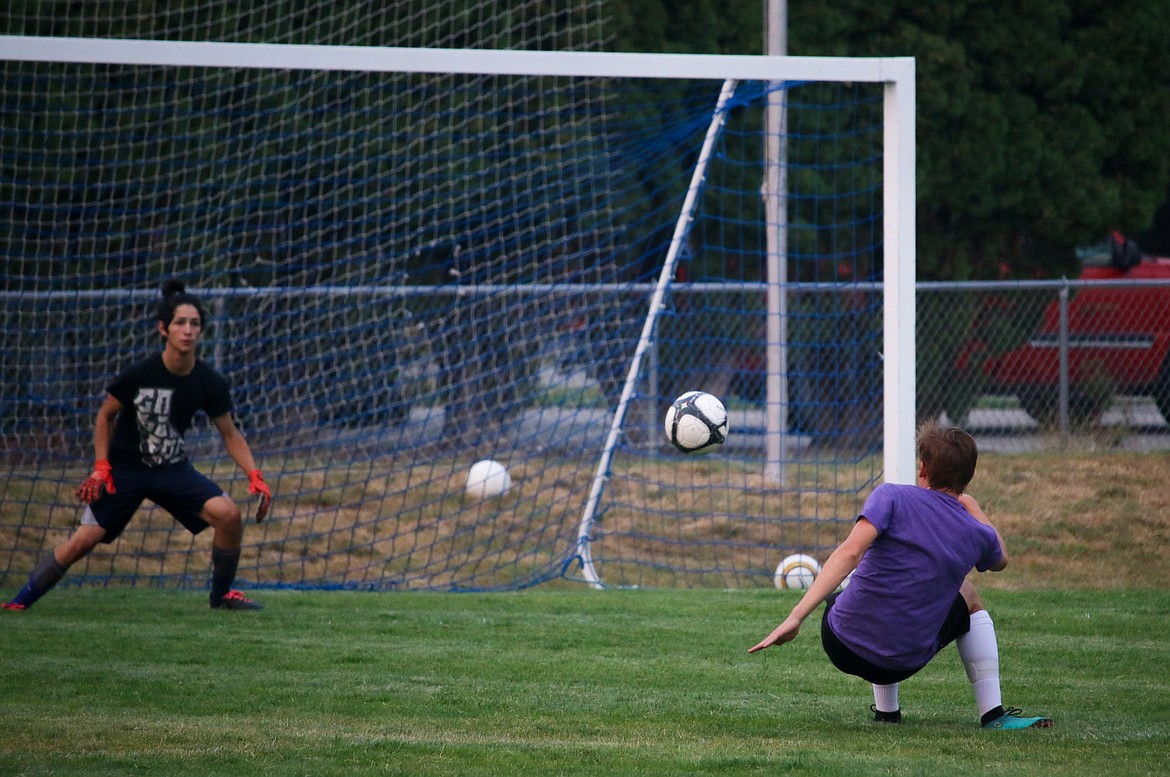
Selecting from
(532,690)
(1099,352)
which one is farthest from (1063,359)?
(532,690)

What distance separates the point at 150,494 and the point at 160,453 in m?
0.23

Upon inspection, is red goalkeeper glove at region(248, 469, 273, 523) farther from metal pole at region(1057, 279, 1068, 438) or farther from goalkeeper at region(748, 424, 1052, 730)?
metal pole at region(1057, 279, 1068, 438)

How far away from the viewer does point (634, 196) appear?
46.5 feet

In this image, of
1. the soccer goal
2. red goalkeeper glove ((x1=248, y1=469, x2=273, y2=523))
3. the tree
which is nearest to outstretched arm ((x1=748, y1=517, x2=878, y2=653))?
red goalkeeper glove ((x1=248, y1=469, x2=273, y2=523))

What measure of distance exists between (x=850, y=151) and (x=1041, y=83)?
2.24 meters

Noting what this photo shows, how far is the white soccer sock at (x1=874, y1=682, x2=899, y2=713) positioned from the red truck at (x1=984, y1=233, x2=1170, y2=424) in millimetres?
8279

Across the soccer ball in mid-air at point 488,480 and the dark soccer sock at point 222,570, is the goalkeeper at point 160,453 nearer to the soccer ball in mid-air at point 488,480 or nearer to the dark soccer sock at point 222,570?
the dark soccer sock at point 222,570

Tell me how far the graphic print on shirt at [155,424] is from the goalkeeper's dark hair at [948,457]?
437cm

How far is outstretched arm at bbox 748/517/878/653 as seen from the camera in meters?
4.45

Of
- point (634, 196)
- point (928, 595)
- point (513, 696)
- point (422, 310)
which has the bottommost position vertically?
point (513, 696)

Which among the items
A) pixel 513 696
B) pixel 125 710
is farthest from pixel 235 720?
pixel 513 696

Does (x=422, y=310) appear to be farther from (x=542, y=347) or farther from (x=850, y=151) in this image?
(x=850, y=151)

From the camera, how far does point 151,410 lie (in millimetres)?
7492

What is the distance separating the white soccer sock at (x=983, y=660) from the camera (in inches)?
193
